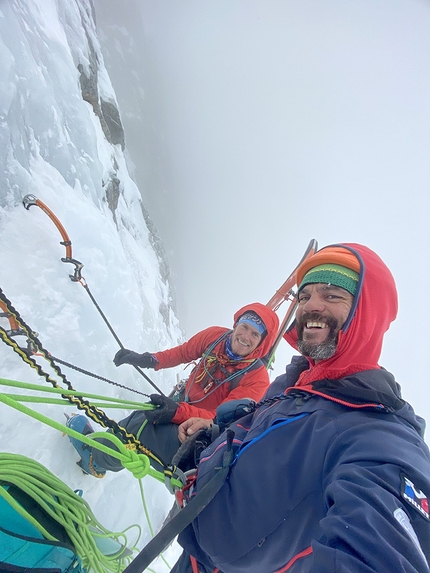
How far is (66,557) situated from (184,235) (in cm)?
3934

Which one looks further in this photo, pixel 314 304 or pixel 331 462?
pixel 314 304

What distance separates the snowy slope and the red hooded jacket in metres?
0.76

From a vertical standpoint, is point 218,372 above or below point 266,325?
below

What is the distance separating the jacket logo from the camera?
0.66m

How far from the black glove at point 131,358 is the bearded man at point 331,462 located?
163 centimetres

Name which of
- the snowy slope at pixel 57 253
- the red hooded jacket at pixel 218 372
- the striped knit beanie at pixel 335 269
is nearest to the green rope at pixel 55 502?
the snowy slope at pixel 57 253

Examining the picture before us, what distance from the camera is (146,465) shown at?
115 cm

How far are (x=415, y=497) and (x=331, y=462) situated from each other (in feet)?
0.67

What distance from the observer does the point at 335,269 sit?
1.29m

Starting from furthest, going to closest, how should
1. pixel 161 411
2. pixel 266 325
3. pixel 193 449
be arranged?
1. pixel 266 325
2. pixel 161 411
3. pixel 193 449

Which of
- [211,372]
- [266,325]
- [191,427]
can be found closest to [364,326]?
[191,427]

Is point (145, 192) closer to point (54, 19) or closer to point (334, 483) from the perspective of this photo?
point (54, 19)

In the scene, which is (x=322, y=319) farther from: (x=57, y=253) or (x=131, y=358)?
(x=57, y=253)

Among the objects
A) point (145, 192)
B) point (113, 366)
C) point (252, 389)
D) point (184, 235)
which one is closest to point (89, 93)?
point (113, 366)
